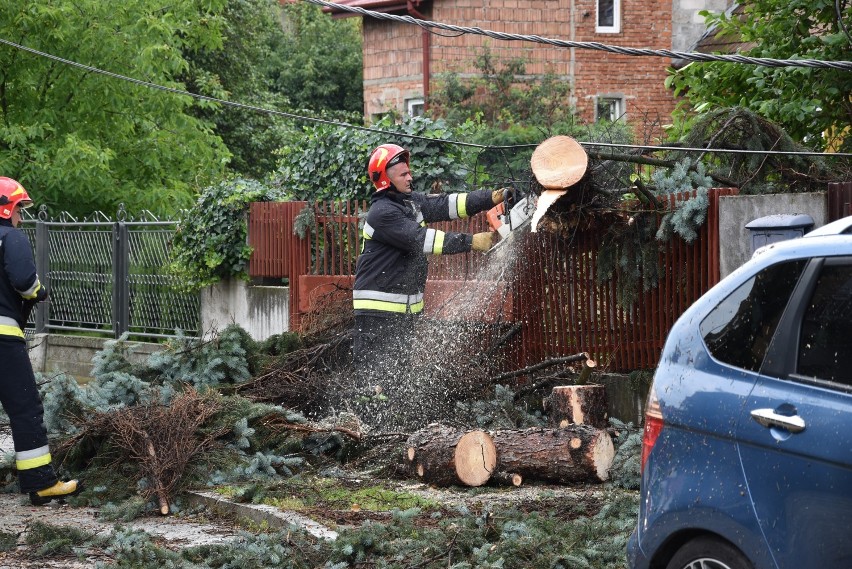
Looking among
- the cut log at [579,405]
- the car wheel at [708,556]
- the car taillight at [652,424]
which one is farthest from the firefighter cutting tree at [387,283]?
the car wheel at [708,556]

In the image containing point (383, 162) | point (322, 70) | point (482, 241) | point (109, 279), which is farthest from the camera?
point (322, 70)

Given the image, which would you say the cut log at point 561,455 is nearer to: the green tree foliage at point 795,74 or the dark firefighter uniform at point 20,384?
the dark firefighter uniform at point 20,384

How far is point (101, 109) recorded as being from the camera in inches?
694

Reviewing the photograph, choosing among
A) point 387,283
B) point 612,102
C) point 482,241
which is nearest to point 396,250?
point 387,283

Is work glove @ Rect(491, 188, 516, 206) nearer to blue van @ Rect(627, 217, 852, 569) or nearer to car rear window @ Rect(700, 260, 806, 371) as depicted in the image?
blue van @ Rect(627, 217, 852, 569)

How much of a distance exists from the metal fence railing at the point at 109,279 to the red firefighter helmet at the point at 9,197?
5.88 metres

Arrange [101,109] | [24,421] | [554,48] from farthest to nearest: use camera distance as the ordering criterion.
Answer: [554,48] < [101,109] < [24,421]

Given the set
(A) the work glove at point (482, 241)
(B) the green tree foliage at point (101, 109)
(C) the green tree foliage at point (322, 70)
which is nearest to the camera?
(A) the work glove at point (482, 241)

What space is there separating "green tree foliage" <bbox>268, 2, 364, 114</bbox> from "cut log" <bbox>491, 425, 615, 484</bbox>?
1071 inches

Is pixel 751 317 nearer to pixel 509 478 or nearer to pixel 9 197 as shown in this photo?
pixel 509 478

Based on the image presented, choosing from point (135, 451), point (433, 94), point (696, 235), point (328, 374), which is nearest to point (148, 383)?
point (328, 374)

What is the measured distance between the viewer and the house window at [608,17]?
80.6 ft

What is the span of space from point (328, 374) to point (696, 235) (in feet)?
11.1

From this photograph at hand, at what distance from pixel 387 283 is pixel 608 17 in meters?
17.0
